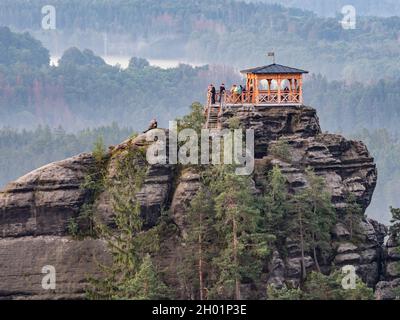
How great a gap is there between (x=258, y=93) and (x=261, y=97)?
27 centimetres

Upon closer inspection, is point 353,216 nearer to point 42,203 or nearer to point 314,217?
point 314,217

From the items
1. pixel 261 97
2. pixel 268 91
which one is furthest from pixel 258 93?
pixel 268 91

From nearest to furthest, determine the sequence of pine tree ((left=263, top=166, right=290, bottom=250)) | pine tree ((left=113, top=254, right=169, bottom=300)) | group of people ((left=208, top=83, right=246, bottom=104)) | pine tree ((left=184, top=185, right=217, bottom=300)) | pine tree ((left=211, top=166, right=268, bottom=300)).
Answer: pine tree ((left=113, top=254, right=169, bottom=300)) → pine tree ((left=211, top=166, right=268, bottom=300)) → pine tree ((left=184, top=185, right=217, bottom=300)) → pine tree ((left=263, top=166, right=290, bottom=250)) → group of people ((left=208, top=83, right=246, bottom=104))

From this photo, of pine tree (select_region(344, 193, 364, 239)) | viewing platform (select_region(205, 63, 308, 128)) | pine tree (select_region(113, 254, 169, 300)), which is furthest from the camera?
viewing platform (select_region(205, 63, 308, 128))

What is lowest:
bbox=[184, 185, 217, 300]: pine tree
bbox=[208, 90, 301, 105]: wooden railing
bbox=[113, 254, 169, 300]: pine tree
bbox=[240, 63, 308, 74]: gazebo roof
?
bbox=[113, 254, 169, 300]: pine tree

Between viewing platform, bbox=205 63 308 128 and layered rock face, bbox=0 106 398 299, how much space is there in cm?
101

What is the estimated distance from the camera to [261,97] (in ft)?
227

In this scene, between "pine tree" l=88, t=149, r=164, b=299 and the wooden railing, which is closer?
"pine tree" l=88, t=149, r=164, b=299

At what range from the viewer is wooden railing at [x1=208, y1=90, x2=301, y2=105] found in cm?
6906

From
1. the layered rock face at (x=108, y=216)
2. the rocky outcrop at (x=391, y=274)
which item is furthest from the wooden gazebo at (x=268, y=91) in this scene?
the rocky outcrop at (x=391, y=274)

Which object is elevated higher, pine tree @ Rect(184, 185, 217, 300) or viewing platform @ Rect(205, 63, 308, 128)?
viewing platform @ Rect(205, 63, 308, 128)

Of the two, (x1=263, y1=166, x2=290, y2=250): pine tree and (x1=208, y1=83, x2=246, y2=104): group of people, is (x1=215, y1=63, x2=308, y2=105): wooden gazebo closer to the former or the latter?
(x1=208, y1=83, x2=246, y2=104): group of people

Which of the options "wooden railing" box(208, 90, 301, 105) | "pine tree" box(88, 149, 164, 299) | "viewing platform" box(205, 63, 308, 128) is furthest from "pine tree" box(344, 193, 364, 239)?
Result: "pine tree" box(88, 149, 164, 299)
